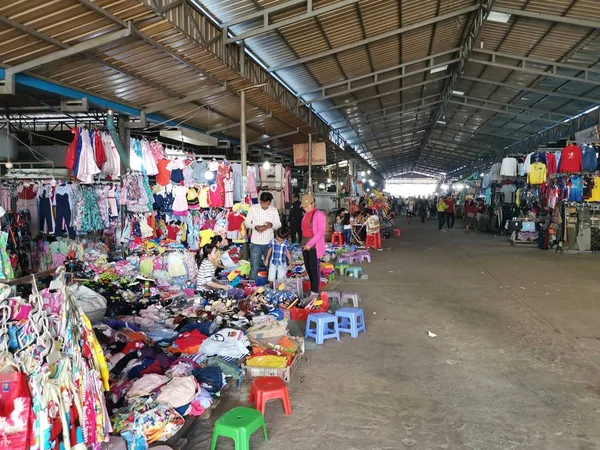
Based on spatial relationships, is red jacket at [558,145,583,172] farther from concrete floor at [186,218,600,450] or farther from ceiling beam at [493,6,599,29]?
concrete floor at [186,218,600,450]

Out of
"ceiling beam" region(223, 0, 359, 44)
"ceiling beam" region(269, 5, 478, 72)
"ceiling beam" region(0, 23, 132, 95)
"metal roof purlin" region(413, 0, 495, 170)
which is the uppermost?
"metal roof purlin" region(413, 0, 495, 170)

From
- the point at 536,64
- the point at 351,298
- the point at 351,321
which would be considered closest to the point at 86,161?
the point at 351,298

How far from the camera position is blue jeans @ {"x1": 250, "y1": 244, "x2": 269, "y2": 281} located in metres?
7.52

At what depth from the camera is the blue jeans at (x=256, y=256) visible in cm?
752

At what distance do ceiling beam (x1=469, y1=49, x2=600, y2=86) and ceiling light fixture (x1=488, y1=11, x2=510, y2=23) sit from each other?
6.82 feet

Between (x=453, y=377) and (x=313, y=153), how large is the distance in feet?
39.1

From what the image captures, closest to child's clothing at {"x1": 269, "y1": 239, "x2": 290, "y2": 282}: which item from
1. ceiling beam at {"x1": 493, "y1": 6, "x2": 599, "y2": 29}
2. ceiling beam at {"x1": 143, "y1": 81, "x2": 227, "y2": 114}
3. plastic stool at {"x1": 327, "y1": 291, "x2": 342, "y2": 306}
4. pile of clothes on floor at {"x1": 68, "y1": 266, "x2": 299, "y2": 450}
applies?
pile of clothes on floor at {"x1": 68, "y1": 266, "x2": 299, "y2": 450}

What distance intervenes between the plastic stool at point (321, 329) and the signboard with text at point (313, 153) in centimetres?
1060

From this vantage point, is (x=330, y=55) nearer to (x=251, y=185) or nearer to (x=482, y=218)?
(x=251, y=185)

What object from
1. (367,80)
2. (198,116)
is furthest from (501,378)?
(367,80)

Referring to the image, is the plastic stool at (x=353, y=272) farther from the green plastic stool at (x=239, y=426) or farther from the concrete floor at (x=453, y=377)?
the green plastic stool at (x=239, y=426)

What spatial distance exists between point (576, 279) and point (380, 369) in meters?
6.22

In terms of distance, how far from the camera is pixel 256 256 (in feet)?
24.9

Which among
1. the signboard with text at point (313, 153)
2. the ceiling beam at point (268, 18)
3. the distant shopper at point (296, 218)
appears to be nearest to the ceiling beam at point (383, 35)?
the ceiling beam at point (268, 18)
